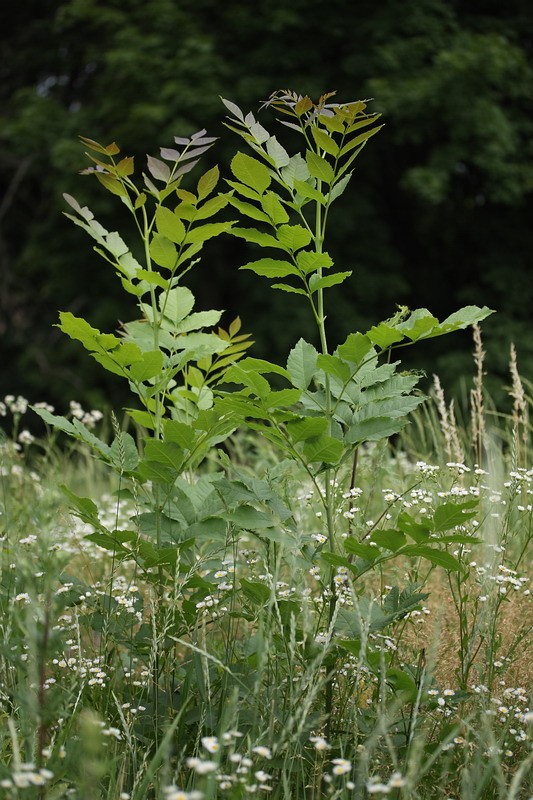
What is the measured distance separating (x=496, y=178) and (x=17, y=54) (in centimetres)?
802

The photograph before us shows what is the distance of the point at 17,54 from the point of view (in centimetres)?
1239

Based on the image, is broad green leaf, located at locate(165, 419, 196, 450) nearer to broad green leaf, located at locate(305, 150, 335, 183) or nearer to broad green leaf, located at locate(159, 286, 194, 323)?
broad green leaf, located at locate(159, 286, 194, 323)

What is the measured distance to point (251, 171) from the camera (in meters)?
1.51

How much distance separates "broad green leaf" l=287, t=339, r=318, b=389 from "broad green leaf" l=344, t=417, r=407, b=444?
0.44 feet


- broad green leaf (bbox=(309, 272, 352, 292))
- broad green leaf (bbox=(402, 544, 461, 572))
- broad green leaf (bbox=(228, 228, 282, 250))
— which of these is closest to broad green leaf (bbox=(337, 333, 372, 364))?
broad green leaf (bbox=(309, 272, 352, 292))

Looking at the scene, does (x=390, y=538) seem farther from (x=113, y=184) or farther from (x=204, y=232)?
(x=113, y=184)

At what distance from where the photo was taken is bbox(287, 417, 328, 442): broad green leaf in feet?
4.66

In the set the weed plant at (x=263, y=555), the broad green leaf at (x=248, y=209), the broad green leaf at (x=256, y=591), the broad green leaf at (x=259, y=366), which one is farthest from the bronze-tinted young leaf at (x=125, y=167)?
the broad green leaf at (x=256, y=591)

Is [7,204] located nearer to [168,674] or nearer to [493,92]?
[493,92]

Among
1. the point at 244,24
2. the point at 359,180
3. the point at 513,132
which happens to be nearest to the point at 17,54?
the point at 244,24

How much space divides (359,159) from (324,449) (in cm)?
916

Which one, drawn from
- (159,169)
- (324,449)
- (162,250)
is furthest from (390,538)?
(159,169)

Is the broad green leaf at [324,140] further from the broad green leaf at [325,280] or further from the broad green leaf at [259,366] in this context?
the broad green leaf at [259,366]

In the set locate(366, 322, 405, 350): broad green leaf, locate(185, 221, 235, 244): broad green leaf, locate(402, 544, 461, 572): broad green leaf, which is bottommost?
locate(402, 544, 461, 572): broad green leaf
